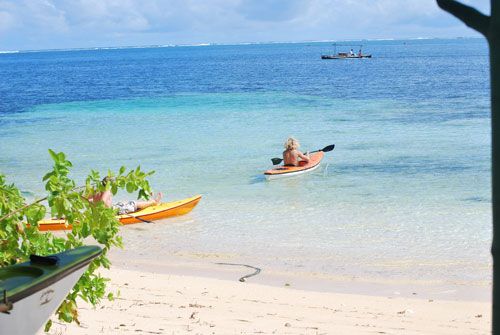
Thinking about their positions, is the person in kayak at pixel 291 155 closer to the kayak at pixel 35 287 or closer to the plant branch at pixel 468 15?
the kayak at pixel 35 287

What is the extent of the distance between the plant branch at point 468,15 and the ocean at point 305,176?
15.9ft

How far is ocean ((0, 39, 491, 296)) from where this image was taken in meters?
9.75

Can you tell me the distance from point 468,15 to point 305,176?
42.3 ft

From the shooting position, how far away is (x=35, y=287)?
3.30 m

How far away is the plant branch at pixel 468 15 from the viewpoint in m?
1.82

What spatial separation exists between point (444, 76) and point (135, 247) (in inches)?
1825

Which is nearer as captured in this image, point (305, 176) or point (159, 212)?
point (159, 212)

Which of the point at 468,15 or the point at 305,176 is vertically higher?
the point at 468,15

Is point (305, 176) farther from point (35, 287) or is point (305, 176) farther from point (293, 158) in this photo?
point (35, 287)

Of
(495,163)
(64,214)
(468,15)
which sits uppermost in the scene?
→ (468,15)

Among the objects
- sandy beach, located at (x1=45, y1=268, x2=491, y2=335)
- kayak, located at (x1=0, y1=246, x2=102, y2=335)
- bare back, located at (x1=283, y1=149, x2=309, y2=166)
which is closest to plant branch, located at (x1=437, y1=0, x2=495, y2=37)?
kayak, located at (x1=0, y1=246, x2=102, y2=335)

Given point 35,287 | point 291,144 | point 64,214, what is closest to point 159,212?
point 291,144

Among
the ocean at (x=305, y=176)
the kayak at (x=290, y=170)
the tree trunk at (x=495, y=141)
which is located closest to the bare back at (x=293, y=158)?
the kayak at (x=290, y=170)

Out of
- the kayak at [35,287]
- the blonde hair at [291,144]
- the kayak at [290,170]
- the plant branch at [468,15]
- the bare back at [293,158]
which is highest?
the plant branch at [468,15]
